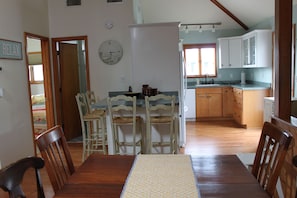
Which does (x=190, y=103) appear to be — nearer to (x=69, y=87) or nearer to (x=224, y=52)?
(x=224, y=52)

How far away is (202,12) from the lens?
6641 millimetres

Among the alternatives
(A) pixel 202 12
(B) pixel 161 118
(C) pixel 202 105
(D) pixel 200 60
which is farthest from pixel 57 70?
(D) pixel 200 60

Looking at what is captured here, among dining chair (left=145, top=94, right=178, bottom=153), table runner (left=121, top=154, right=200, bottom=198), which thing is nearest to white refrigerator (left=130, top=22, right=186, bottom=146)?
dining chair (left=145, top=94, right=178, bottom=153)

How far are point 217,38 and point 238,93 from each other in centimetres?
198

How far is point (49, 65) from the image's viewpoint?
4.94 m

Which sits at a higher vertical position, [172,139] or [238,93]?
[238,93]

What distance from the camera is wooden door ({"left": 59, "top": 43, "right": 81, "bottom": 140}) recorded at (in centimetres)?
525

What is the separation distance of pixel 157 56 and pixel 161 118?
149cm

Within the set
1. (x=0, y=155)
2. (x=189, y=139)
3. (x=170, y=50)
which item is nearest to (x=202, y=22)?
(x=170, y=50)

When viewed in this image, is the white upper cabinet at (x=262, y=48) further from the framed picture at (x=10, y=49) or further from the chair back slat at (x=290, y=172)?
the framed picture at (x=10, y=49)

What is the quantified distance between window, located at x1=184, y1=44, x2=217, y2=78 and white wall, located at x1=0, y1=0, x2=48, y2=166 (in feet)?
14.3

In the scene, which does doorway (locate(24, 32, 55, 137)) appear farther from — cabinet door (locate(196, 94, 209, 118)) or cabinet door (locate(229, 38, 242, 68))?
cabinet door (locate(229, 38, 242, 68))

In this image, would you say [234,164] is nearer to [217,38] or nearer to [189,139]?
[189,139]

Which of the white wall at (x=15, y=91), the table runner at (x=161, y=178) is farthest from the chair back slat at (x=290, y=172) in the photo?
the white wall at (x=15, y=91)
